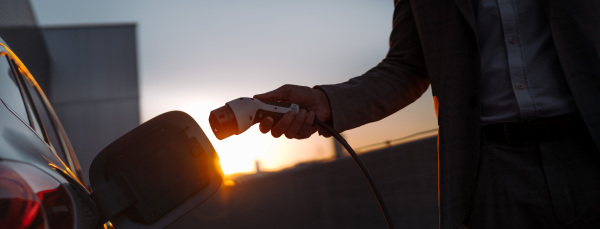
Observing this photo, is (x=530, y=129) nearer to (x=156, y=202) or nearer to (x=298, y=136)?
(x=298, y=136)

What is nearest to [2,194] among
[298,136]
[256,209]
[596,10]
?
[298,136]

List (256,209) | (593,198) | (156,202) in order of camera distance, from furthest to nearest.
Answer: (256,209)
(593,198)
(156,202)

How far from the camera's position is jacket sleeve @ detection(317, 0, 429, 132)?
6.01ft

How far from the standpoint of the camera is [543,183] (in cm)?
154

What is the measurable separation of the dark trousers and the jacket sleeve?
0.46 metres

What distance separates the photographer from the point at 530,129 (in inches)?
60.7

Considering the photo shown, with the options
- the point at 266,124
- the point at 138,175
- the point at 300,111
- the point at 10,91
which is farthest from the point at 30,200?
the point at 300,111

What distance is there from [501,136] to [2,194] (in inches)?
58.2

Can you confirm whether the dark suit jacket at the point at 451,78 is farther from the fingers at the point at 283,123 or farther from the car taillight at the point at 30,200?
the car taillight at the point at 30,200

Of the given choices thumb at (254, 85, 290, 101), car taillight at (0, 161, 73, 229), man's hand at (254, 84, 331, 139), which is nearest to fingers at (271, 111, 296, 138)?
man's hand at (254, 84, 331, 139)

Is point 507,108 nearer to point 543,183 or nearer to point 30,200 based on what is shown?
point 543,183

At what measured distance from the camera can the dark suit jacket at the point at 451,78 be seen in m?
1.53

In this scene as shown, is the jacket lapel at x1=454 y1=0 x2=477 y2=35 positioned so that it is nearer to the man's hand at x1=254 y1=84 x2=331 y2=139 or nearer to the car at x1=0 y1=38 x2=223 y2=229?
the man's hand at x1=254 y1=84 x2=331 y2=139

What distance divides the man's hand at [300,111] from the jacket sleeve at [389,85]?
0.04 metres
